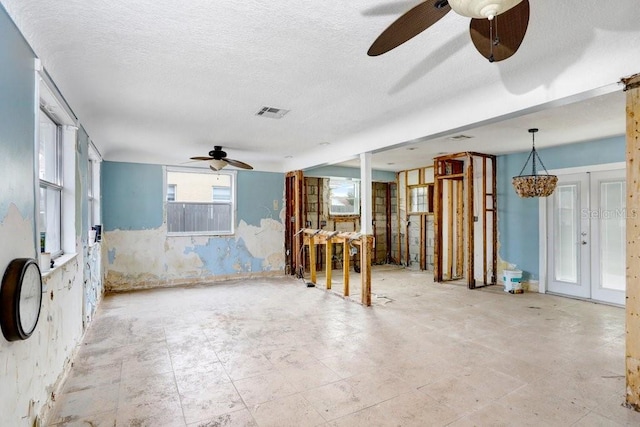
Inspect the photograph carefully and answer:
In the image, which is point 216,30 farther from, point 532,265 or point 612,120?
point 532,265

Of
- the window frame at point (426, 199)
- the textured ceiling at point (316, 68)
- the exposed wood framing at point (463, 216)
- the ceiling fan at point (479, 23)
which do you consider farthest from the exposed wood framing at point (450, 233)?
the ceiling fan at point (479, 23)

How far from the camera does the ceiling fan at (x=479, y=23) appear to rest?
1306 mm

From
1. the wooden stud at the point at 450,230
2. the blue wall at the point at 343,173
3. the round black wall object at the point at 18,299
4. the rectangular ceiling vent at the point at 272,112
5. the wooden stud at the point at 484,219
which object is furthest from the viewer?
the blue wall at the point at 343,173

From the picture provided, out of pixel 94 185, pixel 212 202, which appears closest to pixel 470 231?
pixel 212 202

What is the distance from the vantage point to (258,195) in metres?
7.34

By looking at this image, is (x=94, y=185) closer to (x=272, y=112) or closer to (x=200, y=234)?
(x=200, y=234)

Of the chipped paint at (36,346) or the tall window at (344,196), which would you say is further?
the tall window at (344,196)

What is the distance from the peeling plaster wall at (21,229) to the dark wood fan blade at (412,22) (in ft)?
5.91

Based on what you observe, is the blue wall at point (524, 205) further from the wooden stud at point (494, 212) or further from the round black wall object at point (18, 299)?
the round black wall object at point (18, 299)

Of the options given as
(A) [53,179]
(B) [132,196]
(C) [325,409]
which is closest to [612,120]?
(C) [325,409]

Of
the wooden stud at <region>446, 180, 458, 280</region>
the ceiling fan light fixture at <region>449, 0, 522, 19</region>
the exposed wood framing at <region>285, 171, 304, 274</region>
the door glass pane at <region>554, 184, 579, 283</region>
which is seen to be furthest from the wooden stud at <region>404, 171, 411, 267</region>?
the ceiling fan light fixture at <region>449, 0, 522, 19</region>

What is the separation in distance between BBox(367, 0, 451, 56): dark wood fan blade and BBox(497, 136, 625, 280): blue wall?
5.10m

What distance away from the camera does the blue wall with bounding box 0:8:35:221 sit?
5.21 ft

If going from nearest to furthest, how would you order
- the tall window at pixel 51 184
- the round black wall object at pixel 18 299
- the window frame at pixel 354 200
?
the round black wall object at pixel 18 299 < the tall window at pixel 51 184 < the window frame at pixel 354 200
